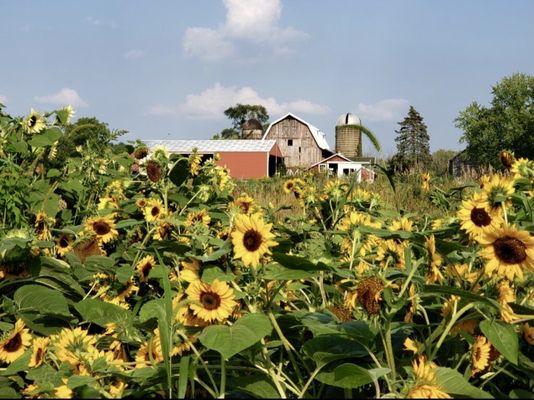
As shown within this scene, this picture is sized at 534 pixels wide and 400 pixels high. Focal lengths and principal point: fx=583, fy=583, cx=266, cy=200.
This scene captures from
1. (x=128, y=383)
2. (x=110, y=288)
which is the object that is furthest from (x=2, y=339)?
(x=128, y=383)

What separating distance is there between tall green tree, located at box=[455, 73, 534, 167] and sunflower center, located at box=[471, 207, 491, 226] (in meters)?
39.1

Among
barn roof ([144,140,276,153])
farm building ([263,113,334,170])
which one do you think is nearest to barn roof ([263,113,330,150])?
farm building ([263,113,334,170])

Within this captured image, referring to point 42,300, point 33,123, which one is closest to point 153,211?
point 42,300

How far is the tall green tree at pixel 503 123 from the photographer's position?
1528 inches

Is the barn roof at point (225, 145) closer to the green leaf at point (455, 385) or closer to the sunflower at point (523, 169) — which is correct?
the sunflower at point (523, 169)

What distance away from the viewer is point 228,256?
4.02 feet

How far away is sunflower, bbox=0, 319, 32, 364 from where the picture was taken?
1.44m

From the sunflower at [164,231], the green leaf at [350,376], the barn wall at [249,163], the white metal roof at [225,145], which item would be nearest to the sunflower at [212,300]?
the green leaf at [350,376]

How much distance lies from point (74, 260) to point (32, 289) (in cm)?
25

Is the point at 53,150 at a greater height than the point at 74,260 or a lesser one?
greater

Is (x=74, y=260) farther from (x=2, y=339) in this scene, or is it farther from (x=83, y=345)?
(x=83, y=345)

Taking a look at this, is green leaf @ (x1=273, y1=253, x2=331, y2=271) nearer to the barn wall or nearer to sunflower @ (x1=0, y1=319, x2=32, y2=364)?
sunflower @ (x1=0, y1=319, x2=32, y2=364)

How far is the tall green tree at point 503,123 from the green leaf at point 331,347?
130ft

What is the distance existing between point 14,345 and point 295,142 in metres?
46.4
